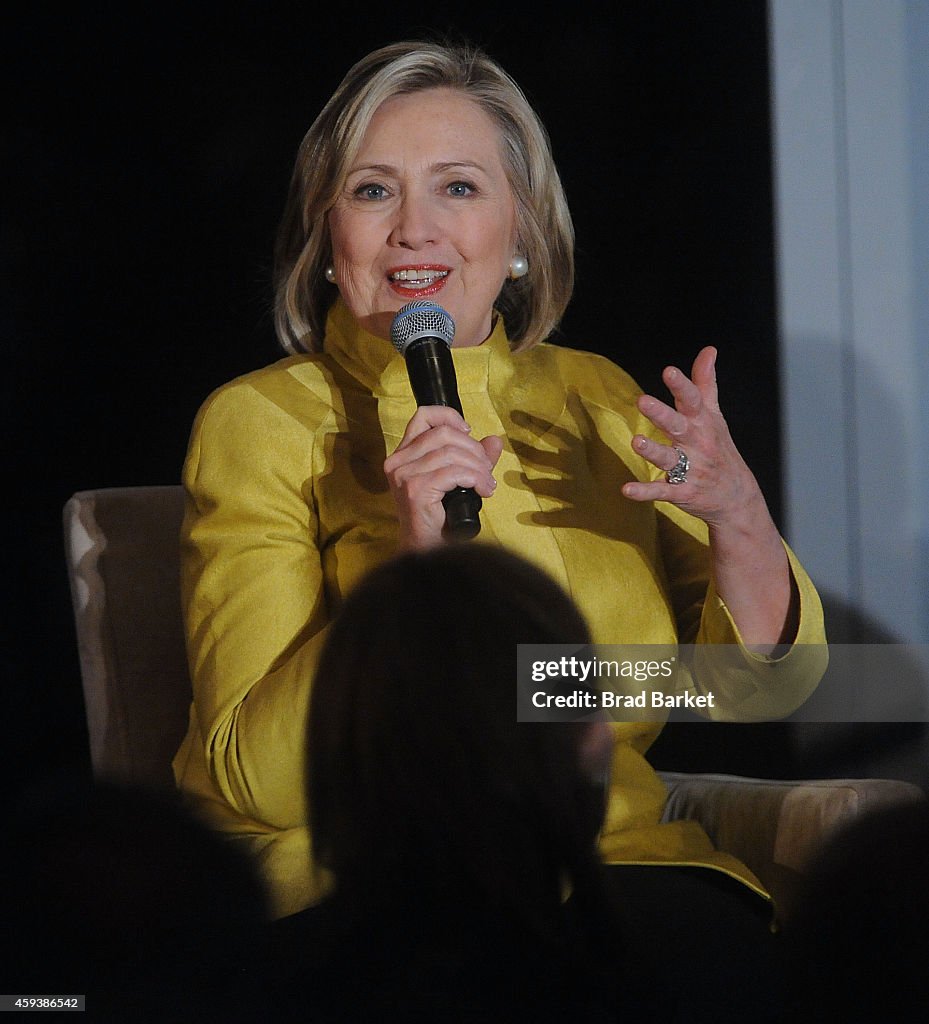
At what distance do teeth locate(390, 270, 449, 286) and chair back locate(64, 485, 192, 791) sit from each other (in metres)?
0.44

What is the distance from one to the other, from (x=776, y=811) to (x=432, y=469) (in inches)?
23.3

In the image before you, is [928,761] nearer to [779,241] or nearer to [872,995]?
[872,995]

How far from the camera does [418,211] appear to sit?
59.1 inches

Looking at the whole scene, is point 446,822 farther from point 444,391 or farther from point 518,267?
point 518,267

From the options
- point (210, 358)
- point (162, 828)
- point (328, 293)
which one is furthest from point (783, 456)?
point (162, 828)

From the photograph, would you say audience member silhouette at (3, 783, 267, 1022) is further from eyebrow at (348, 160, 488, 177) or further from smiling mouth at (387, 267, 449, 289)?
eyebrow at (348, 160, 488, 177)

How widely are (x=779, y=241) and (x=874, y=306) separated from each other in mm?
142

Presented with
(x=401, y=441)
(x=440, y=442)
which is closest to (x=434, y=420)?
(x=440, y=442)

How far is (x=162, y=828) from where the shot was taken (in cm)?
153

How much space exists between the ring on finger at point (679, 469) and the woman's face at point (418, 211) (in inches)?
12.8

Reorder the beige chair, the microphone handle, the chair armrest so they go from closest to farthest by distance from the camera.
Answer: the microphone handle < the chair armrest < the beige chair

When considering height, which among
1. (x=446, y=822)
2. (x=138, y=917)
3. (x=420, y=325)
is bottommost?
(x=138, y=917)

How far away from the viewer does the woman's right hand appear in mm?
1251

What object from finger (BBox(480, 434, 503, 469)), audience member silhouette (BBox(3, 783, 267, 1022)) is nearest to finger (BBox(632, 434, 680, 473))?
finger (BBox(480, 434, 503, 469))
